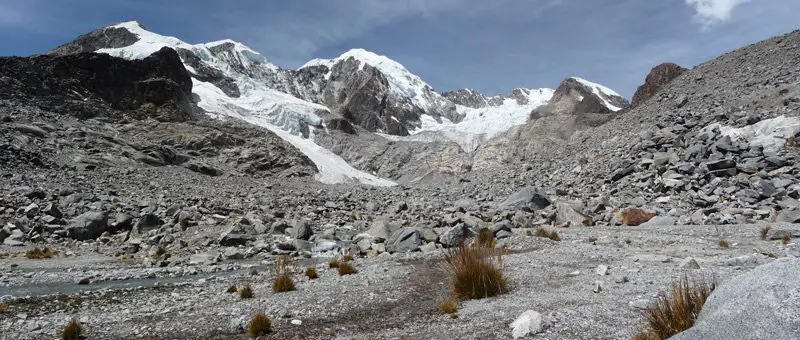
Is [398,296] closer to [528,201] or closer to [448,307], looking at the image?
[448,307]

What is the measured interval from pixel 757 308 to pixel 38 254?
72.5 feet

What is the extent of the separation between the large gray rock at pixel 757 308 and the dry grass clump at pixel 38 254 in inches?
839

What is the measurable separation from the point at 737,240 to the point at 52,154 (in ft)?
162

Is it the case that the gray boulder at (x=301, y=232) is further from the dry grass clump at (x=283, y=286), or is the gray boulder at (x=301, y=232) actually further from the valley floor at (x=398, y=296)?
the dry grass clump at (x=283, y=286)

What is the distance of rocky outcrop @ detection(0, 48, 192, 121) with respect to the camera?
57.8 metres

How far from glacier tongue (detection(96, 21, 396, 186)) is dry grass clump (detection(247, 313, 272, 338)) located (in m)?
72.9

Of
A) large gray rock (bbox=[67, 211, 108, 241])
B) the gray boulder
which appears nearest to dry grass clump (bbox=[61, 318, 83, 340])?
the gray boulder

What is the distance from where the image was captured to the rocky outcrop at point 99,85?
57812 mm

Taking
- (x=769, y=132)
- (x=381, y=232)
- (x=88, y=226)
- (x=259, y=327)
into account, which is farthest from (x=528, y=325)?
(x=769, y=132)

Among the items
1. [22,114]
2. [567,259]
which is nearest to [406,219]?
[567,259]

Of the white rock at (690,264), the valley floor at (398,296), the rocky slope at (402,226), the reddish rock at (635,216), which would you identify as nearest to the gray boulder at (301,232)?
the rocky slope at (402,226)

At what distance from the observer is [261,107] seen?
11869 centimetres

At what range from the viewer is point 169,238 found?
21.0 m

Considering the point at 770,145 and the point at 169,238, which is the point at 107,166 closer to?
the point at 169,238
